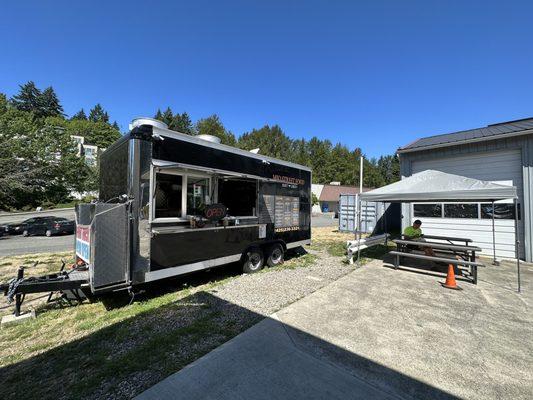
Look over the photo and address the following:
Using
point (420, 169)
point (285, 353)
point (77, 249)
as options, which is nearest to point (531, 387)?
point (285, 353)

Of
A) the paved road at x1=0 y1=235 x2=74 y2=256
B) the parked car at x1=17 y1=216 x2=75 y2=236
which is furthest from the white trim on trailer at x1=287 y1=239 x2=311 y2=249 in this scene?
the parked car at x1=17 y1=216 x2=75 y2=236

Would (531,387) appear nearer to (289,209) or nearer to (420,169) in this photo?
(289,209)

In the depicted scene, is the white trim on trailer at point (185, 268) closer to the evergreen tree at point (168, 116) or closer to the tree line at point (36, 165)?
the tree line at point (36, 165)

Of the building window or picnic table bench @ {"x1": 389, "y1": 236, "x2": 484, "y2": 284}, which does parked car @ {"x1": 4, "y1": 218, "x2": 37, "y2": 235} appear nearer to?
the building window

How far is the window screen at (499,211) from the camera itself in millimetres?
8922

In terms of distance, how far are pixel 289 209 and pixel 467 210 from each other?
292 inches

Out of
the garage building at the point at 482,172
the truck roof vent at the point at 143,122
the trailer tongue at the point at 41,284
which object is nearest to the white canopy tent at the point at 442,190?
the garage building at the point at 482,172

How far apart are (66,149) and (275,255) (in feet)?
115

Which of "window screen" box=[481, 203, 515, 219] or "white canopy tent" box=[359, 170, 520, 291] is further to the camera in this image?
"window screen" box=[481, 203, 515, 219]

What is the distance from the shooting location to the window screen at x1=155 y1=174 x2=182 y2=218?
4.73 metres

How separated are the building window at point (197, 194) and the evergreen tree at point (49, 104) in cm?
10047

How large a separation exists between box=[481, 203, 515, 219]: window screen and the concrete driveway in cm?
520

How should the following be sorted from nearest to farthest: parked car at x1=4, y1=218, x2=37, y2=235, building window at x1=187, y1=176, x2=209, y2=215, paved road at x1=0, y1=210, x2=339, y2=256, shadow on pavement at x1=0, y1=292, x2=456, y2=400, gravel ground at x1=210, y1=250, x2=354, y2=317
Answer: shadow on pavement at x1=0, y1=292, x2=456, y2=400
gravel ground at x1=210, y1=250, x2=354, y2=317
building window at x1=187, y1=176, x2=209, y2=215
paved road at x1=0, y1=210, x2=339, y2=256
parked car at x1=4, y1=218, x2=37, y2=235

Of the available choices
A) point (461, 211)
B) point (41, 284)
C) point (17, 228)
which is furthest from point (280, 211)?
point (17, 228)
